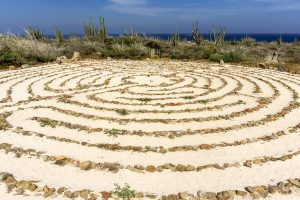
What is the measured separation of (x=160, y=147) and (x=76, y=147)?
1.66m

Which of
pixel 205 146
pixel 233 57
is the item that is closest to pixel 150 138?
pixel 205 146

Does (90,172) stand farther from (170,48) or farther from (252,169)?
(170,48)

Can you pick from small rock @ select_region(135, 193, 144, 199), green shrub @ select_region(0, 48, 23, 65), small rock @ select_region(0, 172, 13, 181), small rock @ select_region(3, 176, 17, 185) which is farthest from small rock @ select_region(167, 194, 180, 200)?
green shrub @ select_region(0, 48, 23, 65)

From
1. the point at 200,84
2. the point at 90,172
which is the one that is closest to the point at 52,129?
the point at 90,172

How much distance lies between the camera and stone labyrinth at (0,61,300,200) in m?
6.13

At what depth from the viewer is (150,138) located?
26.6ft

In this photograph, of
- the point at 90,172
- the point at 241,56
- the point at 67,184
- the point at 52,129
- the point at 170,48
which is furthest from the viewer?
the point at 170,48

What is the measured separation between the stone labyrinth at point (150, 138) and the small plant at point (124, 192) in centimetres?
10

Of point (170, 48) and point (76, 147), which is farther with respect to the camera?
point (170, 48)

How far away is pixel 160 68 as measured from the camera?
56.3ft

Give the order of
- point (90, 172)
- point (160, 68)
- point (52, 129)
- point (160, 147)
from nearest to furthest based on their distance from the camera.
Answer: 1. point (90, 172)
2. point (160, 147)
3. point (52, 129)
4. point (160, 68)

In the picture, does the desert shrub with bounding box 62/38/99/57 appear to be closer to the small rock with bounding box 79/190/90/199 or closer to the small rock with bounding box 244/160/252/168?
the small rock with bounding box 244/160/252/168

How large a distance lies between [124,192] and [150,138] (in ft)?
7.92

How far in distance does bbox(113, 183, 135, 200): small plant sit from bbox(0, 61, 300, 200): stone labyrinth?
10cm
